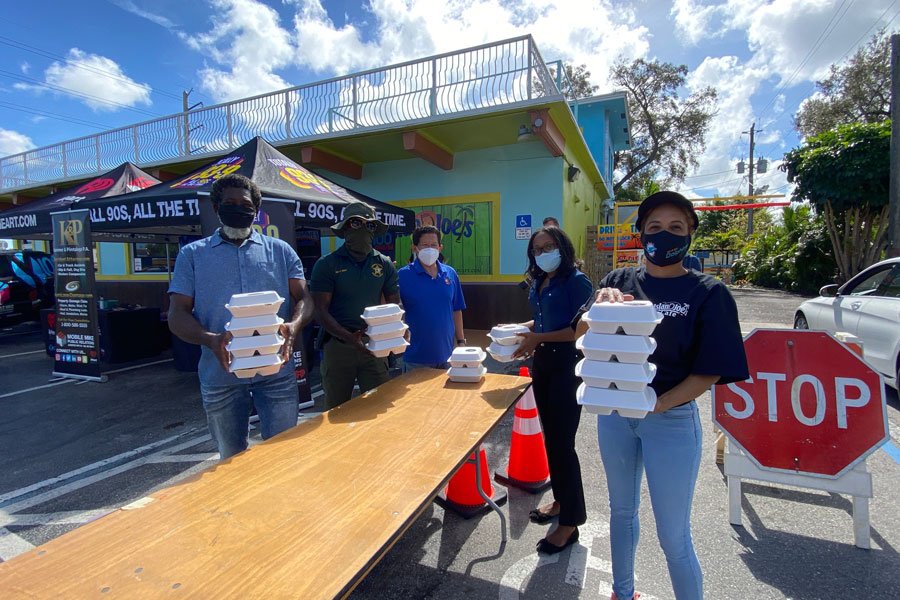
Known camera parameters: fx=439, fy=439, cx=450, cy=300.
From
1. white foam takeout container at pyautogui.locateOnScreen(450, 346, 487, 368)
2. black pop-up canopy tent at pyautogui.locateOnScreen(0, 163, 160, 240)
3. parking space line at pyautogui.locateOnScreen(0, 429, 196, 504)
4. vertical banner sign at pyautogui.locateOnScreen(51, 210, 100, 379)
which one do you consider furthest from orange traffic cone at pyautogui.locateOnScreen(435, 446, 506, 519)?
black pop-up canopy tent at pyautogui.locateOnScreen(0, 163, 160, 240)

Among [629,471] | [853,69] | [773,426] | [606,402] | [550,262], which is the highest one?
[853,69]

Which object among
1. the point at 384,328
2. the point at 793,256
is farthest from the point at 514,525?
the point at 793,256

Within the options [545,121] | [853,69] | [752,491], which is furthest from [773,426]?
[853,69]

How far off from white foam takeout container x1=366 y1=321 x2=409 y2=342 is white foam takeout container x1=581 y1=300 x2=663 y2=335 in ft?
4.58

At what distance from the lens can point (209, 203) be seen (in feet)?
15.9

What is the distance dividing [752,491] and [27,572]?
395cm

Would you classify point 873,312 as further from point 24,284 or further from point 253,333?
point 24,284

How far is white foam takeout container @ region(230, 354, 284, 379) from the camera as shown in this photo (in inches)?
75.5

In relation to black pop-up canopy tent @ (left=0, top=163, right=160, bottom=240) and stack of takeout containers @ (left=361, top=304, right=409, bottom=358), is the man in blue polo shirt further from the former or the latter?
black pop-up canopy tent @ (left=0, top=163, right=160, bottom=240)

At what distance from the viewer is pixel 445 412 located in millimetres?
2354

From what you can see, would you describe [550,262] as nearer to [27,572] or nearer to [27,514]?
[27,572]

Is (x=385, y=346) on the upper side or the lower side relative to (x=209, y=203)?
lower

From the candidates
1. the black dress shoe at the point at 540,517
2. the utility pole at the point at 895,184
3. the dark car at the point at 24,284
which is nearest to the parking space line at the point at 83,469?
the black dress shoe at the point at 540,517

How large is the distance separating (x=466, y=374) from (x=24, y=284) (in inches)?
519
